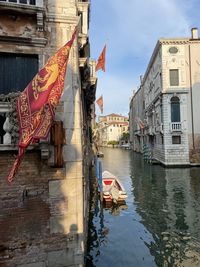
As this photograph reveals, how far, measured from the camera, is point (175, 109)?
27594 millimetres

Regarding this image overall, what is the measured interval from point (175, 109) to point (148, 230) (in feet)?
66.6

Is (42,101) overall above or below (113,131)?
below

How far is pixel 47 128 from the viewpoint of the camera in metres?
4.29

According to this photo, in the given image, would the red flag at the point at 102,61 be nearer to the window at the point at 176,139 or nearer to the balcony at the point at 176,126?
the balcony at the point at 176,126

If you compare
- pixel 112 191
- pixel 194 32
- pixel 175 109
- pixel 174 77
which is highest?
pixel 194 32

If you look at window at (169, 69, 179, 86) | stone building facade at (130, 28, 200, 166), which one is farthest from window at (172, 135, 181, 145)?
window at (169, 69, 179, 86)

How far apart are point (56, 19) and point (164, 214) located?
31.9ft

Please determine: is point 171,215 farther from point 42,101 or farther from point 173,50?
point 173,50

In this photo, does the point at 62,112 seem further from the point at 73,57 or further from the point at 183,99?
the point at 183,99

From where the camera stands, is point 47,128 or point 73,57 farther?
point 73,57

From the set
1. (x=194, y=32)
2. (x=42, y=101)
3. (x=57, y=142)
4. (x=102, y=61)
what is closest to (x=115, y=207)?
(x=102, y=61)

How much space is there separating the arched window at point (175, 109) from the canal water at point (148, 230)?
12.6 meters

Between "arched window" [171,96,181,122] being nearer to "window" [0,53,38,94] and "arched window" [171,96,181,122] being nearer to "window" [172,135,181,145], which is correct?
"window" [172,135,181,145]

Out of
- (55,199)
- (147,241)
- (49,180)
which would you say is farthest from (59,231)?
(147,241)
